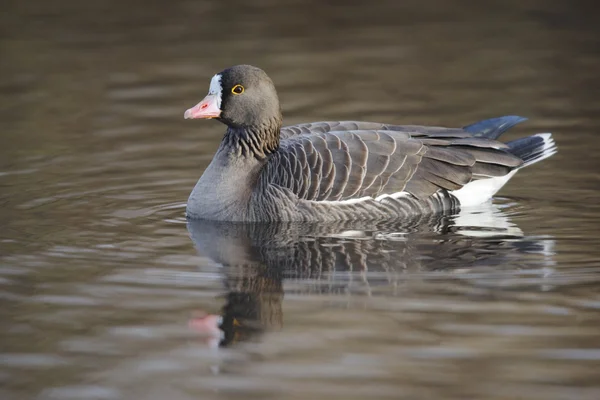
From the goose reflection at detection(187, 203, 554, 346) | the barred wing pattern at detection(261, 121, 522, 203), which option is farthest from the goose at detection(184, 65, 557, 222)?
the goose reflection at detection(187, 203, 554, 346)

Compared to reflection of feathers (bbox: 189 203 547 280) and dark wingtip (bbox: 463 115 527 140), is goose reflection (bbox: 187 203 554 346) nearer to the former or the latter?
reflection of feathers (bbox: 189 203 547 280)

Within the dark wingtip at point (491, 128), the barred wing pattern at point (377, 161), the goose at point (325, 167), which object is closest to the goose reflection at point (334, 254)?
the goose at point (325, 167)

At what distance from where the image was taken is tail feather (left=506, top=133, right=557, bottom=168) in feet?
39.4

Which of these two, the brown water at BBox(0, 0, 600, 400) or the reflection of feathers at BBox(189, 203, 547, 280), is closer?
the brown water at BBox(0, 0, 600, 400)

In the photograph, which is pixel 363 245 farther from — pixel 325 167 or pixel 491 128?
pixel 491 128

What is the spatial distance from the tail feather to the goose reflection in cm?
69

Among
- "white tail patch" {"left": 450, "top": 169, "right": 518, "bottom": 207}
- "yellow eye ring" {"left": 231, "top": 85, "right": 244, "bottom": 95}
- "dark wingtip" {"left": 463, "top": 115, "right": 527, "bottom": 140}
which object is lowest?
"white tail patch" {"left": 450, "top": 169, "right": 518, "bottom": 207}

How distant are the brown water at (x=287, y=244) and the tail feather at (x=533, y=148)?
1.65 ft

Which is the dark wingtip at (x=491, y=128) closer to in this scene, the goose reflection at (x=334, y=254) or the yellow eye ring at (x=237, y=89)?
the goose reflection at (x=334, y=254)

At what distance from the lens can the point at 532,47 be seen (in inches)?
752

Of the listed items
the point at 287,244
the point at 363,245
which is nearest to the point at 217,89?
the point at 287,244

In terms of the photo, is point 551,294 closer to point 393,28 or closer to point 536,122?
point 536,122

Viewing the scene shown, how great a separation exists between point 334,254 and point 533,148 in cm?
324

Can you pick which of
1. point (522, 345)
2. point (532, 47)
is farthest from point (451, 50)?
point (522, 345)
